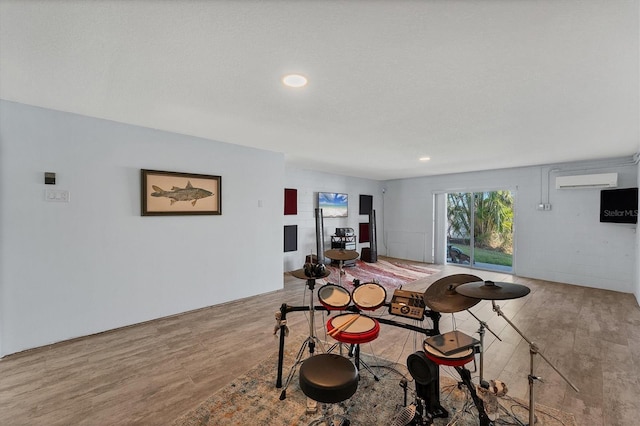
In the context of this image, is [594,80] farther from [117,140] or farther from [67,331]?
[67,331]

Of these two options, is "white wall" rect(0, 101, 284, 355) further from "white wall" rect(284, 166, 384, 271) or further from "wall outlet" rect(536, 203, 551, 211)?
"wall outlet" rect(536, 203, 551, 211)

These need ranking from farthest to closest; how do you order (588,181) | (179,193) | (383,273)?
(383,273) < (588,181) < (179,193)

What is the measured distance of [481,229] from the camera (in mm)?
6609

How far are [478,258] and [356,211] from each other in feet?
10.8

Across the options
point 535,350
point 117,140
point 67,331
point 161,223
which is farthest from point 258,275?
point 535,350

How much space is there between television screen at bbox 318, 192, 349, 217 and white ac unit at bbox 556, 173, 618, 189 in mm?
4531

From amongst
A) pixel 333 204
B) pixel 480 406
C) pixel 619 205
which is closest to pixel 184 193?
pixel 480 406

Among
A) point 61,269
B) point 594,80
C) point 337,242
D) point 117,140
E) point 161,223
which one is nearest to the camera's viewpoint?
point 594,80

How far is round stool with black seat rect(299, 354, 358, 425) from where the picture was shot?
4.65 feet

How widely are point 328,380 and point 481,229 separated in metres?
6.44

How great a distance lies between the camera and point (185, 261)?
3.64m

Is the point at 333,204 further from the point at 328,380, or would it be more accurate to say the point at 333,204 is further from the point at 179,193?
the point at 328,380

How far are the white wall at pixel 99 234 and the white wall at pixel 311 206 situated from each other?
2203 mm

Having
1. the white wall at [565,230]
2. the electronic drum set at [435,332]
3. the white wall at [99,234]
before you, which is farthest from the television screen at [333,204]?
the electronic drum set at [435,332]
